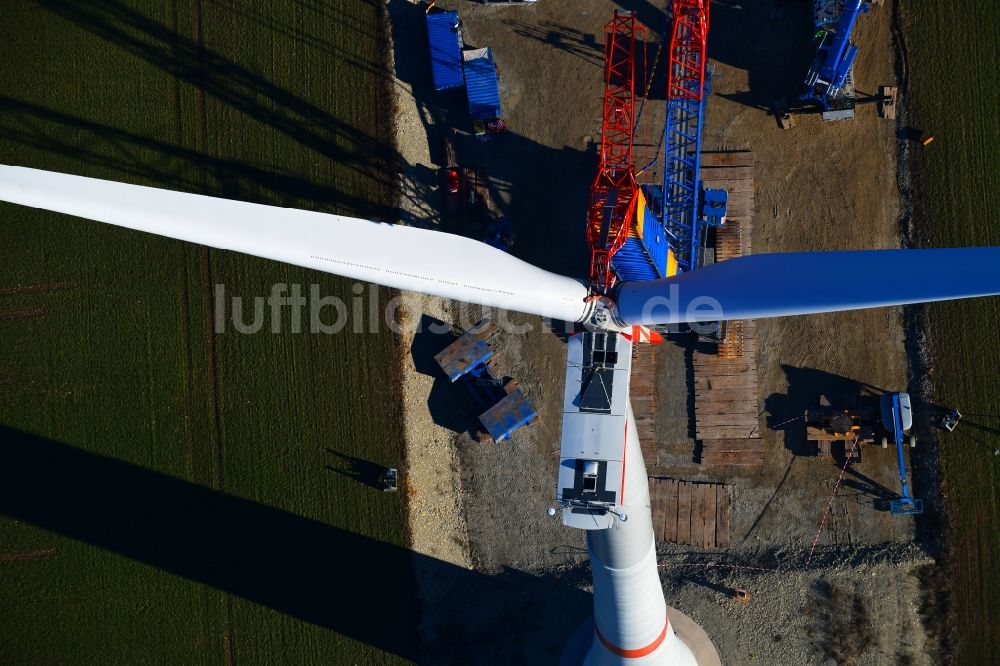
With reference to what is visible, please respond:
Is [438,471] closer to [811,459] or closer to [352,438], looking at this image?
[352,438]

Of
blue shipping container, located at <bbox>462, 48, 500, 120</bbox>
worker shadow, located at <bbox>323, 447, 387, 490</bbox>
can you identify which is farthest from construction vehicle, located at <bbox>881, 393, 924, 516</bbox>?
worker shadow, located at <bbox>323, 447, 387, 490</bbox>

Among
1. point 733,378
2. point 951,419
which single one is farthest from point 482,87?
point 951,419

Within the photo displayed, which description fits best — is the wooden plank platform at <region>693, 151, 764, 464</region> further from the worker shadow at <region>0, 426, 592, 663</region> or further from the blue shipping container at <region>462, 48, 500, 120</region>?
the blue shipping container at <region>462, 48, 500, 120</region>

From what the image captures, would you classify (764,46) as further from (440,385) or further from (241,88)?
(241,88)

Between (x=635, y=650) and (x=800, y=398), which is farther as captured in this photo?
(x=800, y=398)

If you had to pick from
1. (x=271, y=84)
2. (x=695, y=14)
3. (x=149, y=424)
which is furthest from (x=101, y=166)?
(x=695, y=14)

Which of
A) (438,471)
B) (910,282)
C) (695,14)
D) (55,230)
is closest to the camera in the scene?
(910,282)
